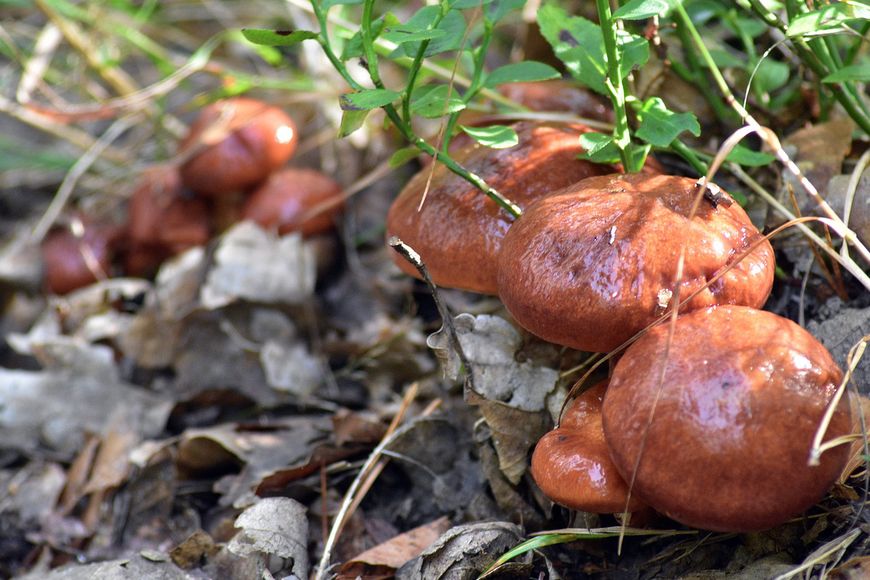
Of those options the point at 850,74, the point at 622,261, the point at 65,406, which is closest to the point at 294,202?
the point at 65,406

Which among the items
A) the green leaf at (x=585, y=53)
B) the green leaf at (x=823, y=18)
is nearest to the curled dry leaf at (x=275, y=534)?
the green leaf at (x=585, y=53)

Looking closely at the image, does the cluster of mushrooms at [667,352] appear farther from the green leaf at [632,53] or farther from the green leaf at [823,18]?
the green leaf at [823,18]

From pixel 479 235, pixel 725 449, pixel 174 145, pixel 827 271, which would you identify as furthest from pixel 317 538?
pixel 174 145

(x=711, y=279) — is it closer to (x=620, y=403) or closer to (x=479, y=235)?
(x=620, y=403)

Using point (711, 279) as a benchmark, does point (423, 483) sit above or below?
below

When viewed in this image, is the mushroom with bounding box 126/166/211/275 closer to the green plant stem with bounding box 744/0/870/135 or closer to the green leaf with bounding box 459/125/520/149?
the green leaf with bounding box 459/125/520/149

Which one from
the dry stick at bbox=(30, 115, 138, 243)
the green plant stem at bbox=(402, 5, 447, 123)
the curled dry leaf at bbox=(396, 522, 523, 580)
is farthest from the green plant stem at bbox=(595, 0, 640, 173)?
the dry stick at bbox=(30, 115, 138, 243)
